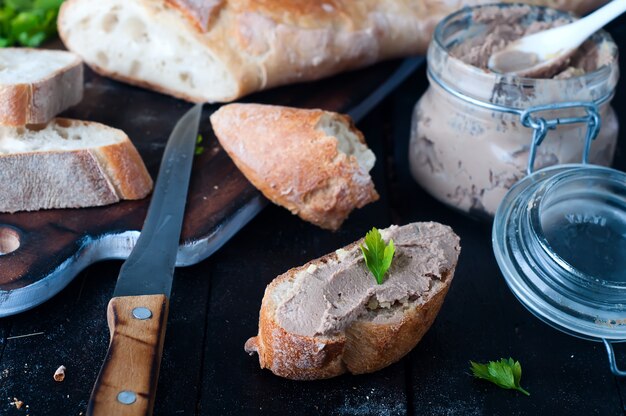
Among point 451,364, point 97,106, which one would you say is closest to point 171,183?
point 97,106

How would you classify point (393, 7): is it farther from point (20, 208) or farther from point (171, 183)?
point (20, 208)

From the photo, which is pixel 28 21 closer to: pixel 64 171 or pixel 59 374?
pixel 64 171

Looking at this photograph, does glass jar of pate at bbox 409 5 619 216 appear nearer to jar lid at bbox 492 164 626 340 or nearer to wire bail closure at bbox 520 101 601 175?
wire bail closure at bbox 520 101 601 175

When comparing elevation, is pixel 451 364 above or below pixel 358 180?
below

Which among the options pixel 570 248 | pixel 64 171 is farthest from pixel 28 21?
pixel 570 248

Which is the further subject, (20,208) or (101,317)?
(20,208)

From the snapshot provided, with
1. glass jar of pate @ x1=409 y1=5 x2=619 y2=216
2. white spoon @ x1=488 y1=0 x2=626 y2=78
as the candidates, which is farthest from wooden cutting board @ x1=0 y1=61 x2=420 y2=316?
white spoon @ x1=488 y1=0 x2=626 y2=78
